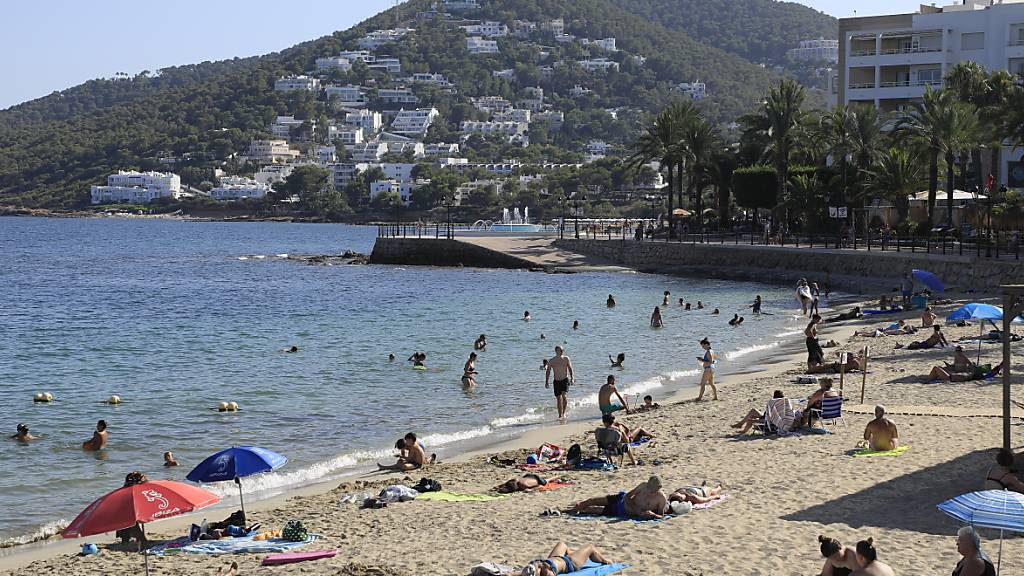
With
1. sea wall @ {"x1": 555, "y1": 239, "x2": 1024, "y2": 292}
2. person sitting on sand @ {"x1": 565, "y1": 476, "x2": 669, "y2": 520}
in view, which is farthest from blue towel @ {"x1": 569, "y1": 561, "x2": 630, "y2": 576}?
sea wall @ {"x1": 555, "y1": 239, "x2": 1024, "y2": 292}

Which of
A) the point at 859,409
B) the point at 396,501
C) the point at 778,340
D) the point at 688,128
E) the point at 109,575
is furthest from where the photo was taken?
the point at 688,128

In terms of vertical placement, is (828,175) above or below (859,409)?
above

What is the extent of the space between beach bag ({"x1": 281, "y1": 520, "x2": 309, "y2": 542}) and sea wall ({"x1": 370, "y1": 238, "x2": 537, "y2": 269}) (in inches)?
1901

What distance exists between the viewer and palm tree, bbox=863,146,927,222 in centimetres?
4666

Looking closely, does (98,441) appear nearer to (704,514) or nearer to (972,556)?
(704,514)

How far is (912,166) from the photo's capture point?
46.7m

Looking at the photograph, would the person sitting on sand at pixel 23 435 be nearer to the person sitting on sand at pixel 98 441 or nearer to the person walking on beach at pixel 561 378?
the person sitting on sand at pixel 98 441

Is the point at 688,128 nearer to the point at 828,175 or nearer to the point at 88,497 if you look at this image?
the point at 828,175

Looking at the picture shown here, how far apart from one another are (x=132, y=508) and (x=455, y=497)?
4001mm

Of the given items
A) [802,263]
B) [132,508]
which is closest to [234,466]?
[132,508]

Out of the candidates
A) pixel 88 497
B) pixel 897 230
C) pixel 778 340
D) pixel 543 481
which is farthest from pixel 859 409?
pixel 897 230

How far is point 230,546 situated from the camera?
11.5m

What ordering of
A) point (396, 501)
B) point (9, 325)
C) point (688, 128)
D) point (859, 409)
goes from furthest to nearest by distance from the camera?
1. point (688, 128)
2. point (9, 325)
3. point (859, 409)
4. point (396, 501)

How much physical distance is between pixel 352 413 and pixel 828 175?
38314mm
